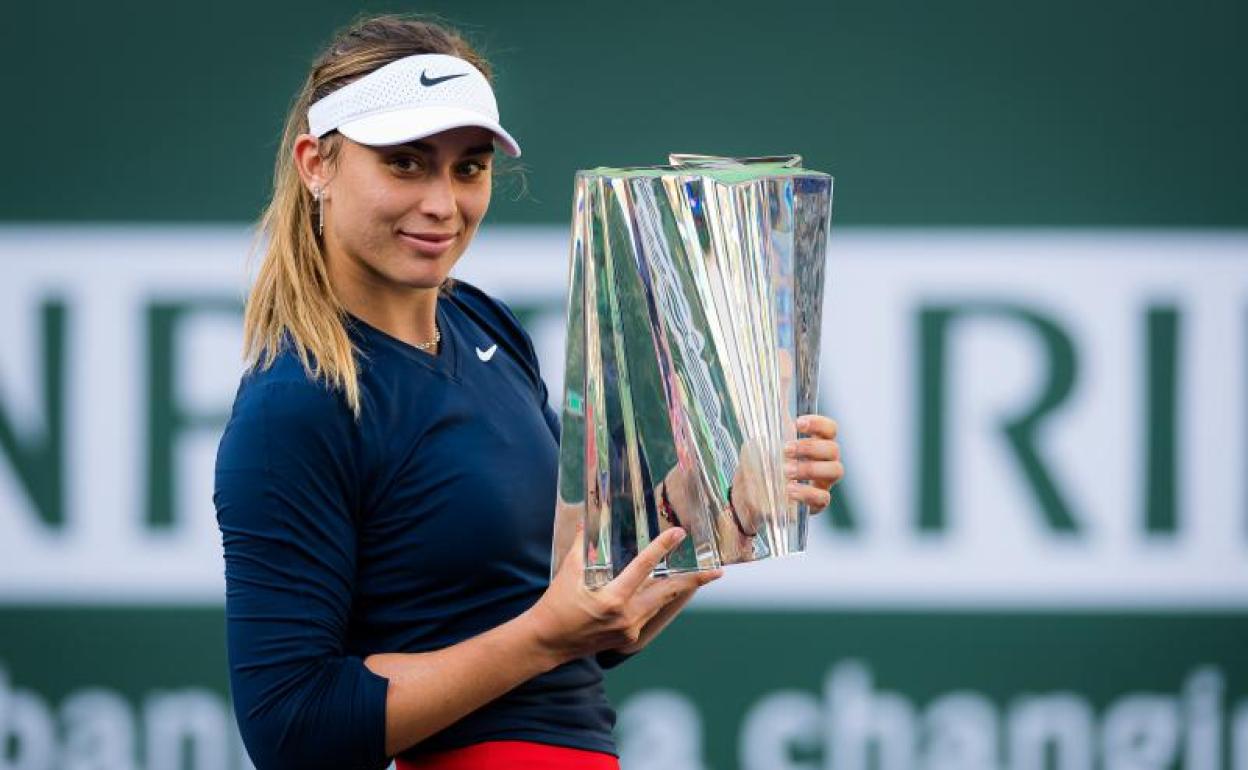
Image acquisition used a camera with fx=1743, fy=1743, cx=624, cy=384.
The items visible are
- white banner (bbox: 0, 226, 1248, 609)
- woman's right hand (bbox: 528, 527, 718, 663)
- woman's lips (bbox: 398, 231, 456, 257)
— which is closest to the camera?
woman's right hand (bbox: 528, 527, 718, 663)

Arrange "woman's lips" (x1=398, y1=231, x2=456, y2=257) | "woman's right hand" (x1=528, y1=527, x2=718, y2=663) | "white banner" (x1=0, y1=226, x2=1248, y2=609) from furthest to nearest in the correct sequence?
"white banner" (x1=0, y1=226, x2=1248, y2=609) < "woman's lips" (x1=398, y1=231, x2=456, y2=257) < "woman's right hand" (x1=528, y1=527, x2=718, y2=663)

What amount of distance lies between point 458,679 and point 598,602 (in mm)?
145

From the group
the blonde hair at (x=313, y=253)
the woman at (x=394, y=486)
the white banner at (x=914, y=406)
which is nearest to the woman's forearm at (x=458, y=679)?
the woman at (x=394, y=486)

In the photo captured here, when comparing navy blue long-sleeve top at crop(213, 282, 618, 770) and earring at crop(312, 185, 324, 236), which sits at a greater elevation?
earring at crop(312, 185, 324, 236)

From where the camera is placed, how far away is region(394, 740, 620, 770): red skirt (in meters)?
1.50

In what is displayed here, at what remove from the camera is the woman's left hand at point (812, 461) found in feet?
4.79

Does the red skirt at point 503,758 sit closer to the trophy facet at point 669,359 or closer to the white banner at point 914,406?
the trophy facet at point 669,359

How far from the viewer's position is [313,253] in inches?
58.9

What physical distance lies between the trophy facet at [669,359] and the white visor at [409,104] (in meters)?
0.13

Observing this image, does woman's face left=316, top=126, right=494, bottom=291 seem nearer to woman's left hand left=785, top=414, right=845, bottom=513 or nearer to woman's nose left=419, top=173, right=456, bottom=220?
woman's nose left=419, top=173, right=456, bottom=220

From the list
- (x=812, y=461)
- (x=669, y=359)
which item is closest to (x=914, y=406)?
(x=812, y=461)

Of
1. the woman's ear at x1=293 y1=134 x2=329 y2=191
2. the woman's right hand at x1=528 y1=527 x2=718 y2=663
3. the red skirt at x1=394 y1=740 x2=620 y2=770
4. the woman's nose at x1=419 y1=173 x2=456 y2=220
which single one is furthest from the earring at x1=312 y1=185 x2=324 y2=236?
the red skirt at x1=394 y1=740 x2=620 y2=770

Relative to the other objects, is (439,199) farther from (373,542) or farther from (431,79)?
(373,542)

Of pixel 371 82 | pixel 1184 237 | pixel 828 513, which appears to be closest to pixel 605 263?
pixel 371 82
